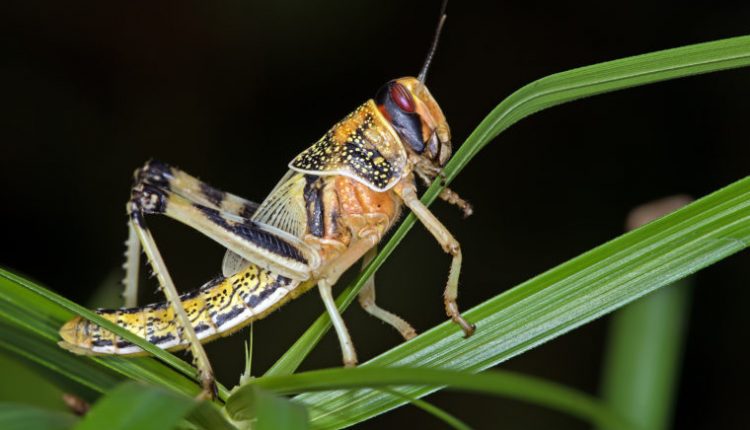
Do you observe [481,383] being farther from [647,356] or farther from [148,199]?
[148,199]

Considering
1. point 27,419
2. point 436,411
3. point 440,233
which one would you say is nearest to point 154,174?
point 440,233

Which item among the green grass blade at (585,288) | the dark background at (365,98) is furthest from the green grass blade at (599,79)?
the dark background at (365,98)

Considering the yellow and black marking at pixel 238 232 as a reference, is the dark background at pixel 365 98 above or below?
above

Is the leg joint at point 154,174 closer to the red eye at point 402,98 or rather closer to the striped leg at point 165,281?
the striped leg at point 165,281

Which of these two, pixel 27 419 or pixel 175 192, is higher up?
pixel 175 192

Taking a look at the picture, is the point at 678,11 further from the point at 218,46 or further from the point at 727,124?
the point at 218,46

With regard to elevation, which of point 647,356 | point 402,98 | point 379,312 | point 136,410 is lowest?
point 136,410
